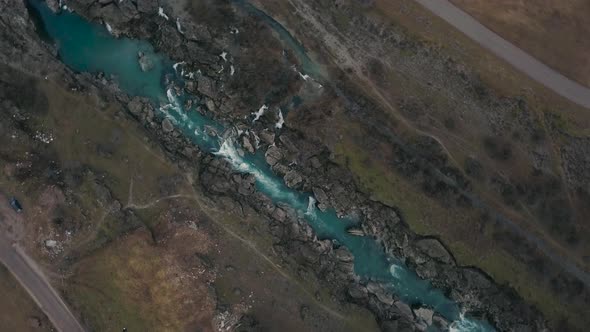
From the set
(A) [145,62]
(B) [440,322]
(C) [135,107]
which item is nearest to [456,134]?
(B) [440,322]

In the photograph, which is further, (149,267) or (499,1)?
(499,1)

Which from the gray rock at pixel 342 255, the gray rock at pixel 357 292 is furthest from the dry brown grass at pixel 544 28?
the gray rock at pixel 357 292

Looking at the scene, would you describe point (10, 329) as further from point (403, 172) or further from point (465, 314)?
point (465, 314)

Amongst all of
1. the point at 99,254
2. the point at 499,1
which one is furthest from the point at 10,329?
the point at 499,1

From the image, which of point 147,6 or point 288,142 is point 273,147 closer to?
point 288,142

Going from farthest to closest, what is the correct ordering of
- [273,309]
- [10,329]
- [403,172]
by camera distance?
1. [403,172]
2. [273,309]
3. [10,329]

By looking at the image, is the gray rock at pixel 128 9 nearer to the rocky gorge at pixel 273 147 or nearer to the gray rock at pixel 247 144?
the rocky gorge at pixel 273 147

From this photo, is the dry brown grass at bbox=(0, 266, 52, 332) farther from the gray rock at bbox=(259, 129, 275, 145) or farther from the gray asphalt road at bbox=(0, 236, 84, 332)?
the gray rock at bbox=(259, 129, 275, 145)
